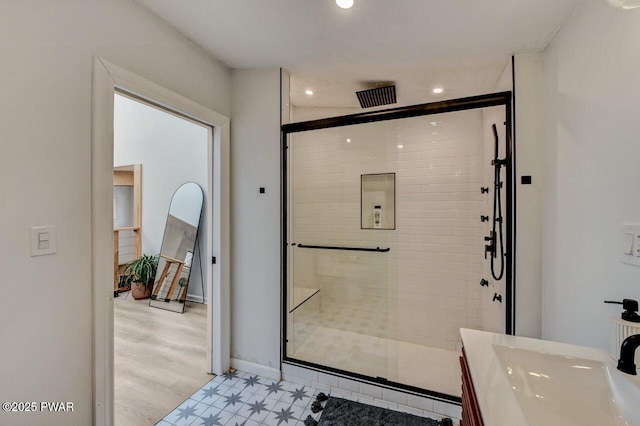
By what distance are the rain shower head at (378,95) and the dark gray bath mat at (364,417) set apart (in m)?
2.60

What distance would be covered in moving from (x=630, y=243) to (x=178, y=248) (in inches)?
167

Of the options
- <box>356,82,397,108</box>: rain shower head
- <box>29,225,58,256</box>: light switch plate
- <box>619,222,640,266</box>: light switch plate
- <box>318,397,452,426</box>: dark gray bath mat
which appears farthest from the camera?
<box>356,82,397,108</box>: rain shower head

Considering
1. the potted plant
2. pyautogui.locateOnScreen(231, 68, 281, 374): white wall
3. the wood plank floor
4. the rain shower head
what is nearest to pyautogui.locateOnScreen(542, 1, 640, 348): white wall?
the rain shower head

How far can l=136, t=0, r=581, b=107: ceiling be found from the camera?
149 centimetres

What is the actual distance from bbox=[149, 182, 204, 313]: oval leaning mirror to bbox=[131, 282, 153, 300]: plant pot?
0.67 feet

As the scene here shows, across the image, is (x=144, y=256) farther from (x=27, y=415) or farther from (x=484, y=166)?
(x=484, y=166)

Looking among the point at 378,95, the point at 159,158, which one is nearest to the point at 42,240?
the point at 378,95

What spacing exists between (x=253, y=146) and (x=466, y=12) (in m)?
1.65

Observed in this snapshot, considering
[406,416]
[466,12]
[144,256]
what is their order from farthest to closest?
[144,256], [406,416], [466,12]

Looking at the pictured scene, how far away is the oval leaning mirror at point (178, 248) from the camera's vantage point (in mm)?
3621

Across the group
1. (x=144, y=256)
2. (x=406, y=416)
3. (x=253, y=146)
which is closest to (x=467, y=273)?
(x=406, y=416)

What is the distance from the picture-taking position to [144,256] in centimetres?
402

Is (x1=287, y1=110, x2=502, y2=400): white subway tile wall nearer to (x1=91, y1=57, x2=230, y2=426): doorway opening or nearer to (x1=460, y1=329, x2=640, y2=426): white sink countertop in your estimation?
(x1=91, y1=57, x2=230, y2=426): doorway opening

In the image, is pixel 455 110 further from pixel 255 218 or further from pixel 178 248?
pixel 178 248
